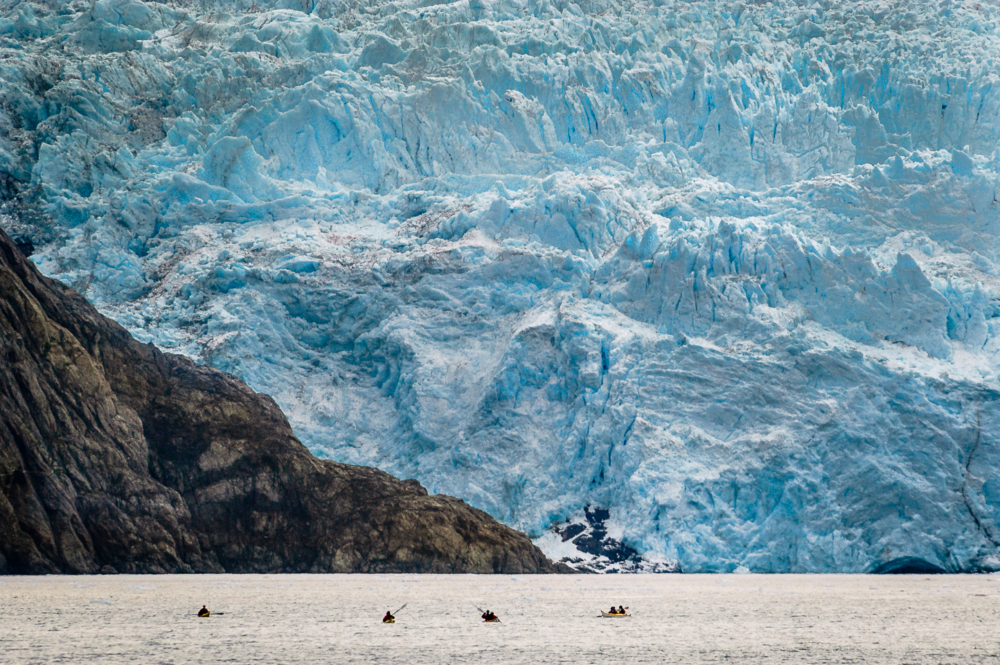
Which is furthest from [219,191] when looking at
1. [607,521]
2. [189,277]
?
[607,521]

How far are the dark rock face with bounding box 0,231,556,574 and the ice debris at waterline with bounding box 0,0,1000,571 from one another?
322 centimetres

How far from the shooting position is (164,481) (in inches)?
1048

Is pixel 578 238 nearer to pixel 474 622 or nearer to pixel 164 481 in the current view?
pixel 164 481

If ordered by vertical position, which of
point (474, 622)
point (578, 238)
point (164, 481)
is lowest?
point (164, 481)

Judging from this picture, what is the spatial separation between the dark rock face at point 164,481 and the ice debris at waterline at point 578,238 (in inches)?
127

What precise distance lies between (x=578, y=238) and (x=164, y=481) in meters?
16.1

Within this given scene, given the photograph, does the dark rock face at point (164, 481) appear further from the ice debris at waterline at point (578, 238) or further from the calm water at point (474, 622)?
the ice debris at waterline at point (578, 238)

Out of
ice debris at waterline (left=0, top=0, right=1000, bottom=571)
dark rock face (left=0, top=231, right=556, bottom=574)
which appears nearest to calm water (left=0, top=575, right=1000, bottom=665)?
dark rock face (left=0, top=231, right=556, bottom=574)

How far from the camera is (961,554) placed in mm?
28766

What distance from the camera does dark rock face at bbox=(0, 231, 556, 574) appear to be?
2369 cm

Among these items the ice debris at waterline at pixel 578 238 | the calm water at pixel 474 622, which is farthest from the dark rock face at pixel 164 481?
the ice debris at waterline at pixel 578 238

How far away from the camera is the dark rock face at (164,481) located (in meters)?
23.7

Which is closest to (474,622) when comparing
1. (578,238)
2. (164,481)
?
(164,481)

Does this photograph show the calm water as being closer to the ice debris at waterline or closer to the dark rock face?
the dark rock face
